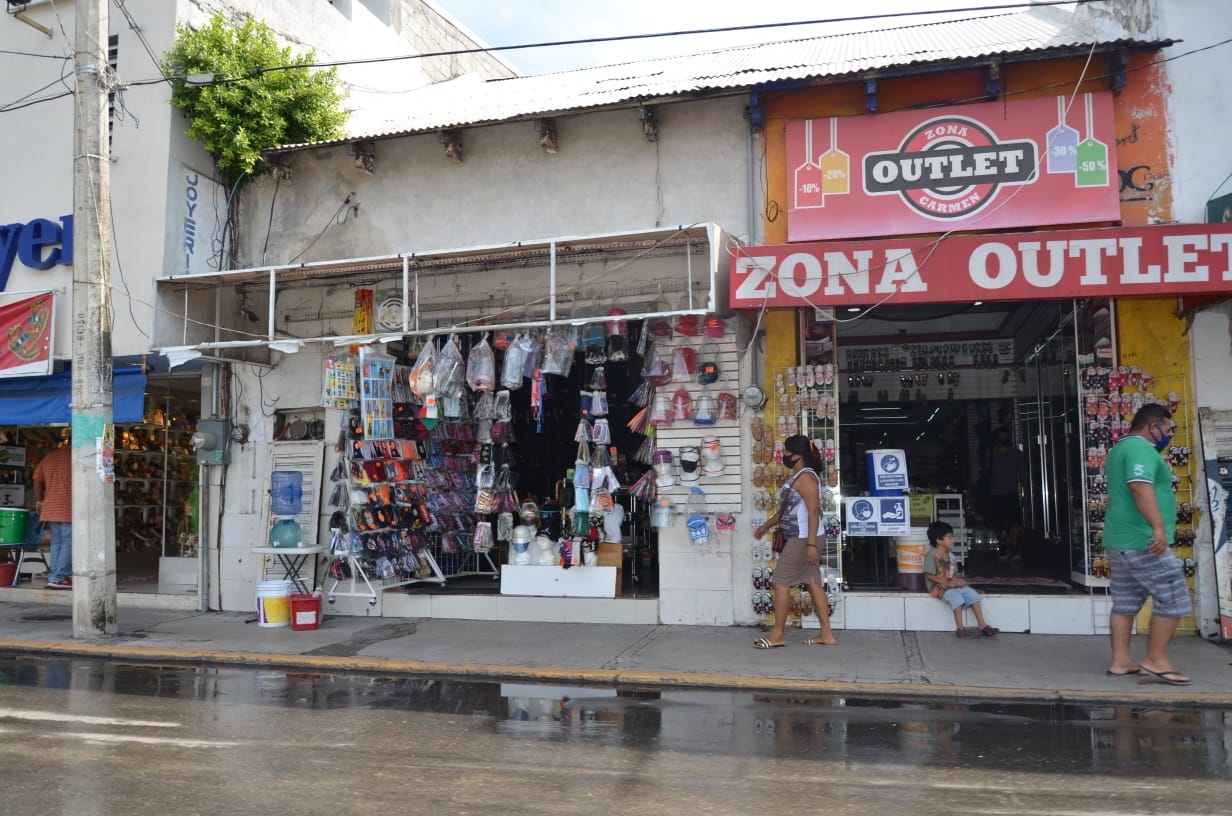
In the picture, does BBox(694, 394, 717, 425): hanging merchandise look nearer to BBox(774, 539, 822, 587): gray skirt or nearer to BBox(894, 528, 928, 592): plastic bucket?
BBox(774, 539, 822, 587): gray skirt

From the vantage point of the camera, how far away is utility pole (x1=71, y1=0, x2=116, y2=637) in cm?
991

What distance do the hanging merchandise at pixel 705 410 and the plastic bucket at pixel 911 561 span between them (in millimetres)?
2302

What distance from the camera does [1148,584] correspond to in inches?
289

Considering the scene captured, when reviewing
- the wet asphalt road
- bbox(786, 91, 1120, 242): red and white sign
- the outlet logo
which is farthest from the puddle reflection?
the outlet logo

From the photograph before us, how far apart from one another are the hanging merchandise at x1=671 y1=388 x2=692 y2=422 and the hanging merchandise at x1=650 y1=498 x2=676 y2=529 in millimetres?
859

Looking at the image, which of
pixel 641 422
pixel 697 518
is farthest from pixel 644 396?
pixel 697 518

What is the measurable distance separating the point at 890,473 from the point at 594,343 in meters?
3.37

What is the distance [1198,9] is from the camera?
30.5 feet

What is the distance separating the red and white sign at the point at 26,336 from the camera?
11875 millimetres

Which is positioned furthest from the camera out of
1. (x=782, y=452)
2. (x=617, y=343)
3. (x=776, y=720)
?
(x=617, y=343)

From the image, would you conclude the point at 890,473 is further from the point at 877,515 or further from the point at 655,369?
the point at 655,369

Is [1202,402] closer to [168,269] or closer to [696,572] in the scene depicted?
[696,572]

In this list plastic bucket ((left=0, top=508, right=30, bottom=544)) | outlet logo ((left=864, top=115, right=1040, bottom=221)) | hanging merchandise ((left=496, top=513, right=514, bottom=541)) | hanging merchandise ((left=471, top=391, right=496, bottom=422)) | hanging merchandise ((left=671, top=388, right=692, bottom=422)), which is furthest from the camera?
plastic bucket ((left=0, top=508, right=30, bottom=544))

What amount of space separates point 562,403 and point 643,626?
12.5 ft
